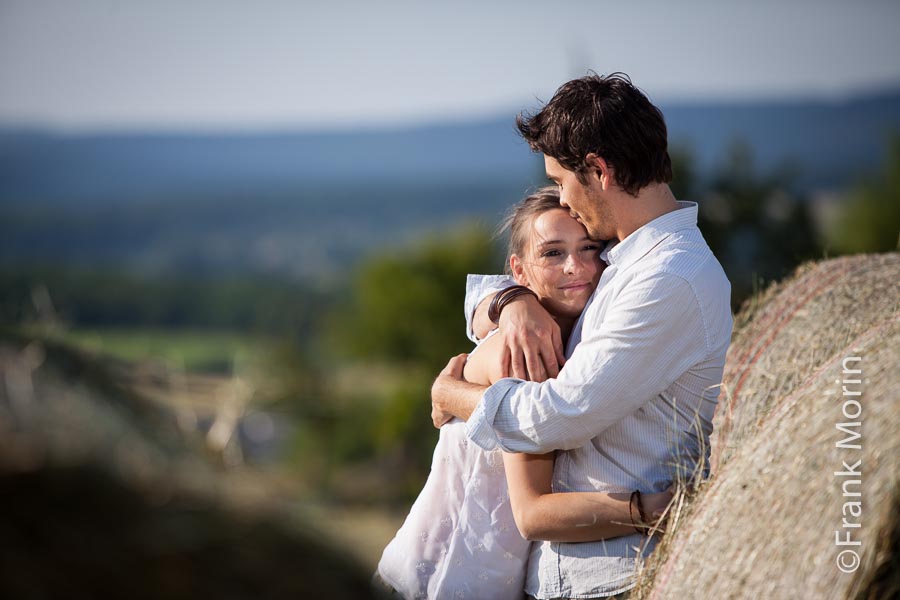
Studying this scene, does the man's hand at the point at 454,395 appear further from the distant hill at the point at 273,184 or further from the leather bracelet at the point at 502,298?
the distant hill at the point at 273,184

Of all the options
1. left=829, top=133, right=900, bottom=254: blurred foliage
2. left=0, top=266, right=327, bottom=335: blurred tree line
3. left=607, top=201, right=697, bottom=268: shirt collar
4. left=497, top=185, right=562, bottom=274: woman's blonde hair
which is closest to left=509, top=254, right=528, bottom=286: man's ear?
left=497, top=185, right=562, bottom=274: woman's blonde hair

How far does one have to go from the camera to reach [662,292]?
2924 millimetres

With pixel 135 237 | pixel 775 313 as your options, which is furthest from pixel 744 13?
pixel 775 313

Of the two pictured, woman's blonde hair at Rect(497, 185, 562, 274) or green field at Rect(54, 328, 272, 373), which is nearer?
woman's blonde hair at Rect(497, 185, 562, 274)

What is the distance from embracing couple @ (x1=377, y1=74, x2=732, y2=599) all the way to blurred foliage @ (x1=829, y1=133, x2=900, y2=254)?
94.8 ft

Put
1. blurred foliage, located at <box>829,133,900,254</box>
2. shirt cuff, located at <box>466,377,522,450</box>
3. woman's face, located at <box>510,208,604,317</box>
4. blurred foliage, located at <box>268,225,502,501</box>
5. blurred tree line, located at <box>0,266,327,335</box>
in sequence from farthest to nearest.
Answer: blurred tree line, located at <box>0,266,327,335</box> → blurred foliage, located at <box>268,225,502,501</box> → blurred foliage, located at <box>829,133,900,254</box> → woman's face, located at <box>510,208,604,317</box> → shirt cuff, located at <box>466,377,522,450</box>

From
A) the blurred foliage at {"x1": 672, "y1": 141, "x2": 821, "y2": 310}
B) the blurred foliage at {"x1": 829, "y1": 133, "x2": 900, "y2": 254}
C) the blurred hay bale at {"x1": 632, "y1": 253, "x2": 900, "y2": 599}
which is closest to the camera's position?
the blurred hay bale at {"x1": 632, "y1": 253, "x2": 900, "y2": 599}

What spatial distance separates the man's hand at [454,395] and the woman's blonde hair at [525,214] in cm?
49

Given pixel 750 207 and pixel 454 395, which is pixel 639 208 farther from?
pixel 750 207

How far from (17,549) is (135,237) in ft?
307

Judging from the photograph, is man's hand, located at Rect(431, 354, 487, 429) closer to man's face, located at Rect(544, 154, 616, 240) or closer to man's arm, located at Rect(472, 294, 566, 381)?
man's arm, located at Rect(472, 294, 566, 381)

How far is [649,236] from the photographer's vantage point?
3.18 metres

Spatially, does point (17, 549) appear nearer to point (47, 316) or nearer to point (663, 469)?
point (47, 316)

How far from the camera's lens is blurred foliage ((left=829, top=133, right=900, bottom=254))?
32.4m
